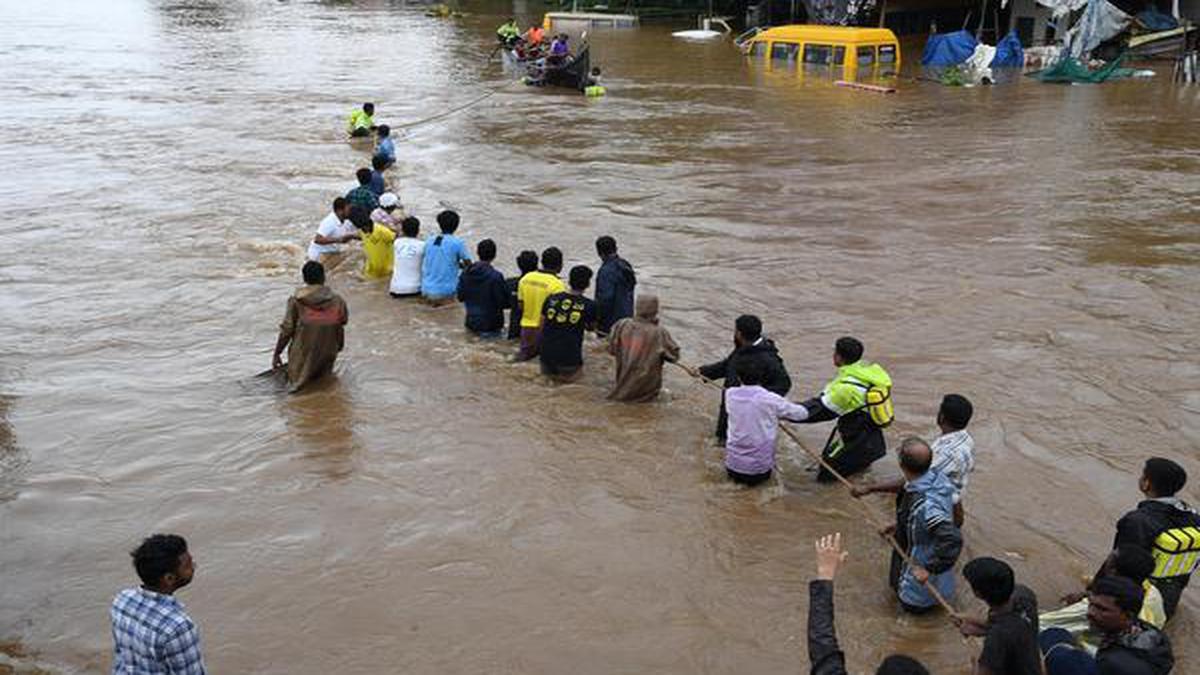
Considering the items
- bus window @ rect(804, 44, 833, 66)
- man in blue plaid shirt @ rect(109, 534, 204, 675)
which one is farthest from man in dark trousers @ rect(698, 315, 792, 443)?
bus window @ rect(804, 44, 833, 66)

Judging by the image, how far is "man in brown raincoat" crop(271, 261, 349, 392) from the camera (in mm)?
8234

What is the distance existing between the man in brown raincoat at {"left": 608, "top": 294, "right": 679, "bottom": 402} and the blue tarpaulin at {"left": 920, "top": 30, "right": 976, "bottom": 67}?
28106 mm

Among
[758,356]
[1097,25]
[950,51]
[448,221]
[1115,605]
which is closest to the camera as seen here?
[1115,605]

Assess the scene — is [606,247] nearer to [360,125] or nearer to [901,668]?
[901,668]

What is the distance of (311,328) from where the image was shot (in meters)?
8.31

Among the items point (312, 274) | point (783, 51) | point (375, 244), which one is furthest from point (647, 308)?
point (783, 51)

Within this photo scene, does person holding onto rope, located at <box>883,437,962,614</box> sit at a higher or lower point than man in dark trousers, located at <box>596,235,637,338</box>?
lower

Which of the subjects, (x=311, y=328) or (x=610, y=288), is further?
(x=610, y=288)

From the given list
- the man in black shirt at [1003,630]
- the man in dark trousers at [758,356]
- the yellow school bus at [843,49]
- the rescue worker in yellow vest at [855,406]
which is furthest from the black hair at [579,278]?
the yellow school bus at [843,49]

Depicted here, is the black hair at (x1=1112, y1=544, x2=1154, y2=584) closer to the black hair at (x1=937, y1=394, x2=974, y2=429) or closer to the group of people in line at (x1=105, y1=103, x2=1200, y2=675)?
the group of people in line at (x1=105, y1=103, x2=1200, y2=675)

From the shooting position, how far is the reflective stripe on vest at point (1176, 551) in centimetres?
493

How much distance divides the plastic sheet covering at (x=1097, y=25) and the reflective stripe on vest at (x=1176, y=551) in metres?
30.5

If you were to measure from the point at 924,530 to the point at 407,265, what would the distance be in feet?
21.9

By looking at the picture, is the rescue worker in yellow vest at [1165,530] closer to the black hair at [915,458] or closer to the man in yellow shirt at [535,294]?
the black hair at [915,458]
